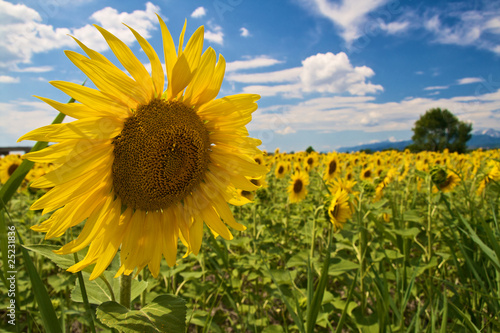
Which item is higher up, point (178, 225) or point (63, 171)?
point (63, 171)

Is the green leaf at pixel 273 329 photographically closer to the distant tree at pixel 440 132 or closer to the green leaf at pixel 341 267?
the green leaf at pixel 341 267

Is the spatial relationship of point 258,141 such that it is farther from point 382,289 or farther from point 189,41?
point 382,289

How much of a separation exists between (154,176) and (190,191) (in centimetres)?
24

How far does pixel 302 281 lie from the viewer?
3.46m

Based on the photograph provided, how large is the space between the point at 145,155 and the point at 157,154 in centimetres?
4

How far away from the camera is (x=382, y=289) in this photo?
1729mm

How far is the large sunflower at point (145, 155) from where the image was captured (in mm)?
985

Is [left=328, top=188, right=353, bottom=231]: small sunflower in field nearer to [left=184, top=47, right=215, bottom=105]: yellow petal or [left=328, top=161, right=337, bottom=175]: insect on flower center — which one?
[left=184, top=47, right=215, bottom=105]: yellow petal

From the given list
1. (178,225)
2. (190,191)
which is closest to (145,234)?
(178,225)

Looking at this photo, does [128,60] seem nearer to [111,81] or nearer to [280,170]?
[111,81]

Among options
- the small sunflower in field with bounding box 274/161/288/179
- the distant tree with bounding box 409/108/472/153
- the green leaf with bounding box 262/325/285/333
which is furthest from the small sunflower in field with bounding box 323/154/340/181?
the distant tree with bounding box 409/108/472/153

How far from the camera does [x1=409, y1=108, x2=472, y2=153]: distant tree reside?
4128cm

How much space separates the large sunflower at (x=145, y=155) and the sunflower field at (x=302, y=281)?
12cm

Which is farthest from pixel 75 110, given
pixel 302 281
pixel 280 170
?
pixel 280 170
